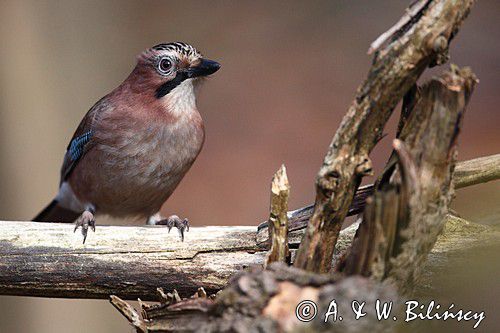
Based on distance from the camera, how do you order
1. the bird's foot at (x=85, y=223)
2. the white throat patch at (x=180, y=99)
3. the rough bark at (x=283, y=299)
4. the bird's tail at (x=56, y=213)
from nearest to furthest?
the rough bark at (x=283, y=299)
the bird's foot at (x=85, y=223)
the white throat patch at (x=180, y=99)
the bird's tail at (x=56, y=213)

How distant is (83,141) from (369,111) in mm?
2547

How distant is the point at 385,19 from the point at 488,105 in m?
1.70

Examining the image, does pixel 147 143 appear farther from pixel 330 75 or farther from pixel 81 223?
pixel 330 75

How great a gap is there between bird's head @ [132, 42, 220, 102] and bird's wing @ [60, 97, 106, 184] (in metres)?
0.33

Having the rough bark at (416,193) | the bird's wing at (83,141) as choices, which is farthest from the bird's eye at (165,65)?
the rough bark at (416,193)

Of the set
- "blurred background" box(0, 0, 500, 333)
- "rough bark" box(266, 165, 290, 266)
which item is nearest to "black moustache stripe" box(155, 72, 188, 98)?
"rough bark" box(266, 165, 290, 266)

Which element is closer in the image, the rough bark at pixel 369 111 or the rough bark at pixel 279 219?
the rough bark at pixel 369 111

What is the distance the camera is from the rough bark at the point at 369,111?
8.14ft

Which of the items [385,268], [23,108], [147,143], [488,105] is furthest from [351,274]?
[488,105]

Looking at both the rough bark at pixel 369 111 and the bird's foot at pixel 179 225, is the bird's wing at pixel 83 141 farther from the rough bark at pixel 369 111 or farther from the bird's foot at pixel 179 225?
the rough bark at pixel 369 111

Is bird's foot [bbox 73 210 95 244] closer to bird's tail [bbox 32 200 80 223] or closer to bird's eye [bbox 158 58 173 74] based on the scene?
bird's eye [bbox 158 58 173 74]

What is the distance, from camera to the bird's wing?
15.1 ft

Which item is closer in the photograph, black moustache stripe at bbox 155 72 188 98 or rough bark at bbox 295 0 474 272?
rough bark at bbox 295 0 474 272

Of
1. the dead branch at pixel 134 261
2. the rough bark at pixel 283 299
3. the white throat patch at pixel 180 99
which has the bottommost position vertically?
the rough bark at pixel 283 299
